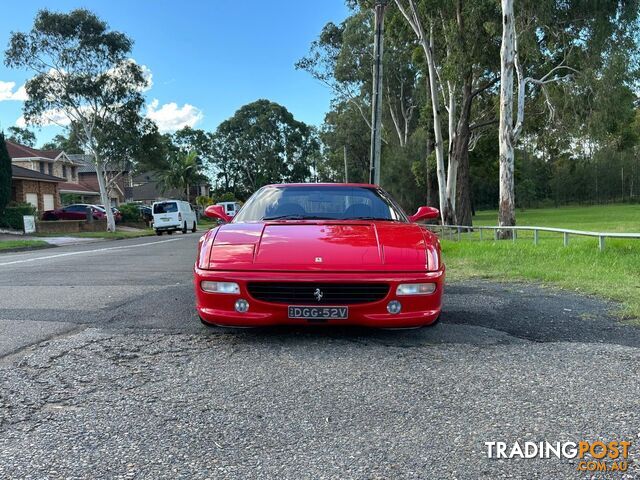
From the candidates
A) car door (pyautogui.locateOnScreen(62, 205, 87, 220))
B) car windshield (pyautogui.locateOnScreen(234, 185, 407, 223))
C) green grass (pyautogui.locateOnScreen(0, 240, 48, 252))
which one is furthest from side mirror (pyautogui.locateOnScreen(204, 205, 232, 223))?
car door (pyautogui.locateOnScreen(62, 205, 87, 220))

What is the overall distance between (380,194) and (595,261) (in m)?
5.14

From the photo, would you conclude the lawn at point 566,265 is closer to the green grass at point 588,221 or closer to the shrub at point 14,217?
the green grass at point 588,221

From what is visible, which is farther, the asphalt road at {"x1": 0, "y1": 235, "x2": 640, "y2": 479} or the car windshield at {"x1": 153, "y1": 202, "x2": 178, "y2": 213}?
the car windshield at {"x1": 153, "y1": 202, "x2": 178, "y2": 213}

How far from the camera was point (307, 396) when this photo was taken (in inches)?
125

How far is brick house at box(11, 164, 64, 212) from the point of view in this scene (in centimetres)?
3569

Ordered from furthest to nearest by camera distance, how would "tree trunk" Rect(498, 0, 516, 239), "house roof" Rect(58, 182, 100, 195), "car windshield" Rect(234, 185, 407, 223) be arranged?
"house roof" Rect(58, 182, 100, 195), "tree trunk" Rect(498, 0, 516, 239), "car windshield" Rect(234, 185, 407, 223)

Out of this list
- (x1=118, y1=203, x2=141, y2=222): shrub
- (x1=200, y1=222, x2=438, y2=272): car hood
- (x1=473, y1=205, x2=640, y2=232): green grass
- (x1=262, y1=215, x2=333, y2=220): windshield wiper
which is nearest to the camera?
(x1=200, y1=222, x2=438, y2=272): car hood

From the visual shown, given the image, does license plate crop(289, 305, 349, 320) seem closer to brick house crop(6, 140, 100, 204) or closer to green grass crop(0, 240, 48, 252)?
green grass crop(0, 240, 48, 252)

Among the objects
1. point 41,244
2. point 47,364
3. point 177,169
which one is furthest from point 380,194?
point 177,169

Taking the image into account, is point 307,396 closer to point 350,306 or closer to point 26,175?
point 350,306

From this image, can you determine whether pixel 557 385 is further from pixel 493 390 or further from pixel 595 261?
pixel 595 261

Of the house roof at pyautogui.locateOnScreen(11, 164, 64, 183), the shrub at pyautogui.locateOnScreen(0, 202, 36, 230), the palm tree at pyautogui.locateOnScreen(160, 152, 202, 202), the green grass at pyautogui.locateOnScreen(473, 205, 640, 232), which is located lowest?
the green grass at pyautogui.locateOnScreen(473, 205, 640, 232)

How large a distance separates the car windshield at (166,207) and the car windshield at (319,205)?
87.0 feet

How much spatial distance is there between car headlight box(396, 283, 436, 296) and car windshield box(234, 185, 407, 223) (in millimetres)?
1431
